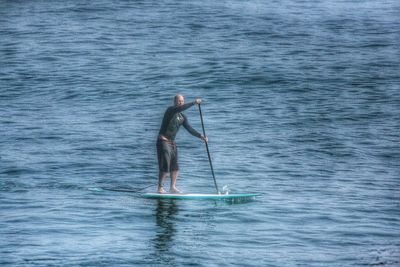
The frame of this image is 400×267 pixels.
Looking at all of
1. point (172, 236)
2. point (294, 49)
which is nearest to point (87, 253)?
point (172, 236)

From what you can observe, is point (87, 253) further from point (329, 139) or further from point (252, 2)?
point (252, 2)

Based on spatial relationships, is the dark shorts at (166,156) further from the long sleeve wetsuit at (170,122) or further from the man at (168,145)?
the long sleeve wetsuit at (170,122)

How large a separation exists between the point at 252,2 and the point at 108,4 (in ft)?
31.0

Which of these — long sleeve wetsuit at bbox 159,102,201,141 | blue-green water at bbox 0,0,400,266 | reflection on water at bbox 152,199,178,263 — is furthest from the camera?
long sleeve wetsuit at bbox 159,102,201,141

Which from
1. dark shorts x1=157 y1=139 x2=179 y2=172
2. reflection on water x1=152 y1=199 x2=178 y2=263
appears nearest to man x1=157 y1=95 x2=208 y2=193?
dark shorts x1=157 y1=139 x2=179 y2=172

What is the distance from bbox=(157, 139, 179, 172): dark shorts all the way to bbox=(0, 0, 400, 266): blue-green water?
91 centimetres

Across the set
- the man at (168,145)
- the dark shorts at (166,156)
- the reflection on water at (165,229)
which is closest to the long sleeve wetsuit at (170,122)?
the man at (168,145)

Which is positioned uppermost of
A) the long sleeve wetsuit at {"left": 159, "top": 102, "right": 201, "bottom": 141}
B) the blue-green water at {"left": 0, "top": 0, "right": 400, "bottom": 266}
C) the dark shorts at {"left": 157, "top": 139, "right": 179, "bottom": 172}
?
the long sleeve wetsuit at {"left": 159, "top": 102, "right": 201, "bottom": 141}

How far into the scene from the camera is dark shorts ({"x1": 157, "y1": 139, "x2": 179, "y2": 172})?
21.5m

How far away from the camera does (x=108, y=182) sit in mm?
24641

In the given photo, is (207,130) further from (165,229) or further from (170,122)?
(165,229)

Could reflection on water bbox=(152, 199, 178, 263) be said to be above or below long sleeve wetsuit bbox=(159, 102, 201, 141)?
below

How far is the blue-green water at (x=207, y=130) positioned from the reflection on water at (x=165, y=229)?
0.05 m

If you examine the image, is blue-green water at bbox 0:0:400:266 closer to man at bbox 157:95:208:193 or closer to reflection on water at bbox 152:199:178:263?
reflection on water at bbox 152:199:178:263
